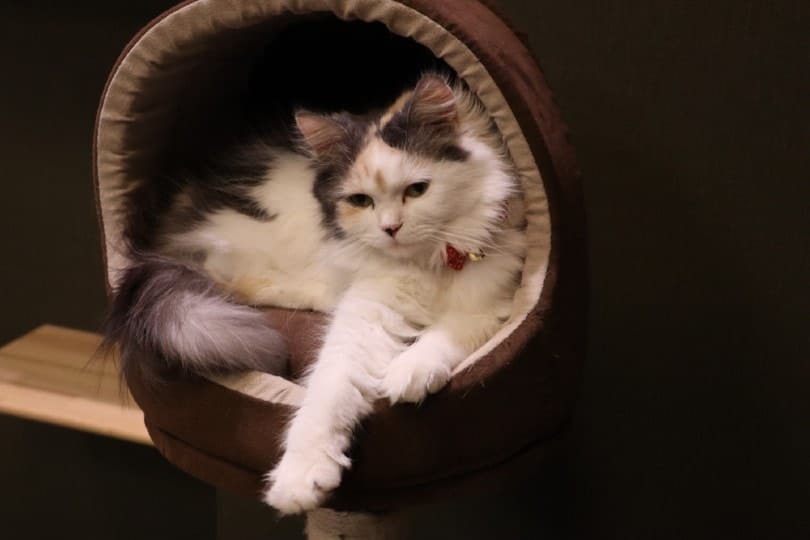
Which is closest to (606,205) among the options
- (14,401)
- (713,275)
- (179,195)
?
(713,275)

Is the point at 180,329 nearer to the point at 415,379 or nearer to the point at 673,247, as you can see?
the point at 415,379

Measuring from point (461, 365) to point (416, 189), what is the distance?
27 cm

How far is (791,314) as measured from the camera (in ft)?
Answer: 5.01

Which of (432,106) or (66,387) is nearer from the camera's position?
(432,106)

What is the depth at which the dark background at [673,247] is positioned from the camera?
1478 millimetres

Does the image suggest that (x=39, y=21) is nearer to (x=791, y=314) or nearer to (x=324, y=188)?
(x=324, y=188)

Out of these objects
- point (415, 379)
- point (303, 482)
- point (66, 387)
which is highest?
point (415, 379)

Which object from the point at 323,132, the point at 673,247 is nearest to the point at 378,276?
the point at 323,132

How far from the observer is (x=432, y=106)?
1.14 m

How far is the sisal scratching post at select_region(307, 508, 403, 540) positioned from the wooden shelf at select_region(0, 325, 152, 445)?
58 centimetres

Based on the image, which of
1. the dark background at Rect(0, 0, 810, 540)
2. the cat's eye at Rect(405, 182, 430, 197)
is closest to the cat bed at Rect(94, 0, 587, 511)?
the cat's eye at Rect(405, 182, 430, 197)

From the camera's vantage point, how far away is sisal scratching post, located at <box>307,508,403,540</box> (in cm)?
114

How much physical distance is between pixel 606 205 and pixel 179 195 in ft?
2.71

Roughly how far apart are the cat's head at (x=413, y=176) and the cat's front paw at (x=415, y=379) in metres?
0.20
